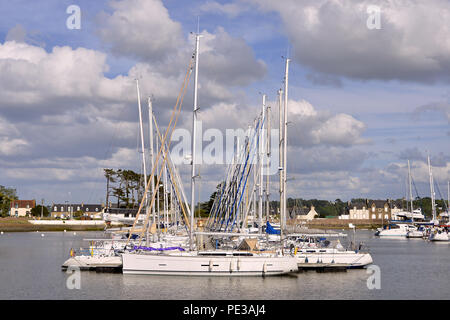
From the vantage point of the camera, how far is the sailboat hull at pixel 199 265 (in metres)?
43.7

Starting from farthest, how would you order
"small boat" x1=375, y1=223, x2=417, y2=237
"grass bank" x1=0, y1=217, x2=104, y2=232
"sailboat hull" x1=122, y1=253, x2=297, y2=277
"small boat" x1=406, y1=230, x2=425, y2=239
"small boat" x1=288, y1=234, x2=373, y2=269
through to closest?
"grass bank" x1=0, y1=217, x2=104, y2=232 < "small boat" x1=375, y1=223, x2=417, y2=237 < "small boat" x1=406, y1=230, x2=425, y2=239 < "small boat" x1=288, y1=234, x2=373, y2=269 < "sailboat hull" x1=122, y1=253, x2=297, y2=277

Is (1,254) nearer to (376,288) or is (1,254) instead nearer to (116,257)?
(116,257)

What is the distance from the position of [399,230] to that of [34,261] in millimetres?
98899

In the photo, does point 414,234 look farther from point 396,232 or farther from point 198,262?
point 198,262

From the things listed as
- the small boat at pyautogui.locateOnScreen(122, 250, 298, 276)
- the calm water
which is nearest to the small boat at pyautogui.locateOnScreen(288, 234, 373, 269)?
the calm water

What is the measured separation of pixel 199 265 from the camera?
4362 centimetres

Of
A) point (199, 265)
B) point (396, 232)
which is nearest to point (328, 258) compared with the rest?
point (199, 265)

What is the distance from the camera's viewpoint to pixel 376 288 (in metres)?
45.0

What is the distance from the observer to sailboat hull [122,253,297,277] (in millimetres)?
43719

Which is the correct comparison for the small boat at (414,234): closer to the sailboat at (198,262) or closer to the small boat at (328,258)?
the small boat at (328,258)

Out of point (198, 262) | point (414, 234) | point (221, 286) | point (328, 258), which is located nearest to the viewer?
point (221, 286)

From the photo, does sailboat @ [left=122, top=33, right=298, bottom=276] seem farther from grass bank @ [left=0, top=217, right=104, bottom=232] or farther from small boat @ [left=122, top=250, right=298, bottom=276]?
grass bank @ [left=0, top=217, right=104, bottom=232]
